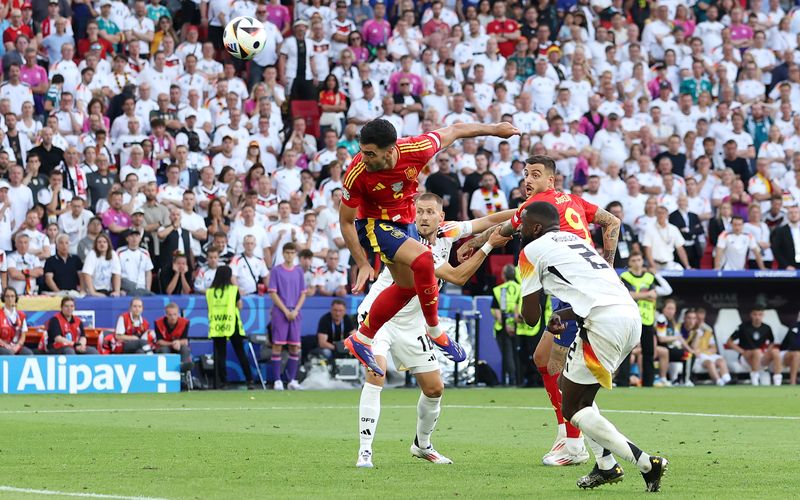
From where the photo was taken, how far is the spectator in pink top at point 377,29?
2816 cm

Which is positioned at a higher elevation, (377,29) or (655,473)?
(377,29)

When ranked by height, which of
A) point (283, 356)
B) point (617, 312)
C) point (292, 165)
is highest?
point (292, 165)

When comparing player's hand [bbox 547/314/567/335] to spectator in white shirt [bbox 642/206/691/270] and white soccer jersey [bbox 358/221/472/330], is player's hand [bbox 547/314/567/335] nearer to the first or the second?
white soccer jersey [bbox 358/221/472/330]

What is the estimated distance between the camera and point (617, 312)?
8.62 m

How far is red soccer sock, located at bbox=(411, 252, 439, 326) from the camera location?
33.4ft

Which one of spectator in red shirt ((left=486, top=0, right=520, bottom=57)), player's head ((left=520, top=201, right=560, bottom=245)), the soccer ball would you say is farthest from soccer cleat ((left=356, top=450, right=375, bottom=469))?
spectator in red shirt ((left=486, top=0, right=520, bottom=57))

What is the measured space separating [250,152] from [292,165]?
0.82 metres

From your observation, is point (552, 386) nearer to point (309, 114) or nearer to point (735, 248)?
point (735, 248)

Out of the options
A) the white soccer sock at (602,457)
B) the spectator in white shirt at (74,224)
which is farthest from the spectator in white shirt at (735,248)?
the white soccer sock at (602,457)

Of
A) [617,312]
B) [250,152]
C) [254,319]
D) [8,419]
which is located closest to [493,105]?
[250,152]

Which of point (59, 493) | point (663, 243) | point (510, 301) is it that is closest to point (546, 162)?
point (59, 493)

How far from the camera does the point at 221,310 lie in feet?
71.8

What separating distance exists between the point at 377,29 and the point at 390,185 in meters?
18.4

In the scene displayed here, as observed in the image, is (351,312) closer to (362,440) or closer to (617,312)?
(362,440)
